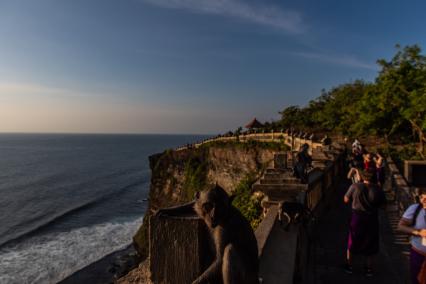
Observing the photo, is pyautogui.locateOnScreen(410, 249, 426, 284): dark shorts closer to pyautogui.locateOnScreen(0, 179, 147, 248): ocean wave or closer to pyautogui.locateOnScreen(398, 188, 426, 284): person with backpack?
pyautogui.locateOnScreen(398, 188, 426, 284): person with backpack

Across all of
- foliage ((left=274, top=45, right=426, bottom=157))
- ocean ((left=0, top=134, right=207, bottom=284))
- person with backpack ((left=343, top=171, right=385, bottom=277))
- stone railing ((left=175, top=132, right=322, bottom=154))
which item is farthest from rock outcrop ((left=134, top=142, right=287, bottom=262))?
person with backpack ((left=343, top=171, right=385, bottom=277))

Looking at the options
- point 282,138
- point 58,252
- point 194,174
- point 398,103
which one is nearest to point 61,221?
point 58,252

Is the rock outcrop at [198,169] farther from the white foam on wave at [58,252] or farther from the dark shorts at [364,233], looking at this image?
the dark shorts at [364,233]

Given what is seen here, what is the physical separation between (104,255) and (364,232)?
32196 mm

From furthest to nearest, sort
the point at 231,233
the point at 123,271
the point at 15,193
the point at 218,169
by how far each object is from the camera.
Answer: the point at 15,193 → the point at 218,169 → the point at 123,271 → the point at 231,233

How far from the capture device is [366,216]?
5.41 metres

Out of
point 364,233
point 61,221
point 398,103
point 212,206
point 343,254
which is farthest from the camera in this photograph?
point 61,221

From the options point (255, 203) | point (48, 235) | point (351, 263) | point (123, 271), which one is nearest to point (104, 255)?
point (123, 271)

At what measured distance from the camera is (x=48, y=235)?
36.8 metres

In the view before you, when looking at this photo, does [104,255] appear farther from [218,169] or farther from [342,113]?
[342,113]

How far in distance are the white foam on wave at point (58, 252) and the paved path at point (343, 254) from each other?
26.4 metres

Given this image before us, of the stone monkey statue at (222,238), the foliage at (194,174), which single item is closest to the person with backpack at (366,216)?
the stone monkey statue at (222,238)

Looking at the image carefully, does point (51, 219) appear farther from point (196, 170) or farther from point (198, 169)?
point (198, 169)

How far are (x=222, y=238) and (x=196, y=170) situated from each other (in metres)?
34.1
